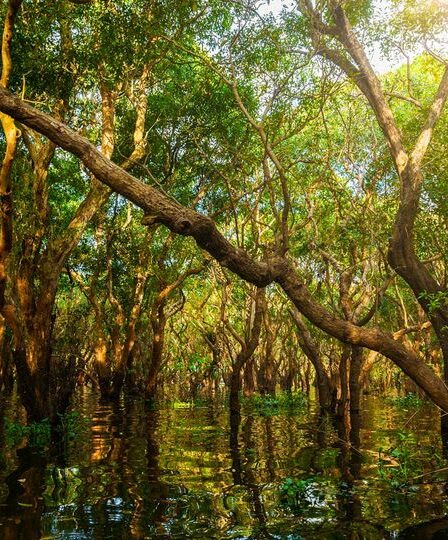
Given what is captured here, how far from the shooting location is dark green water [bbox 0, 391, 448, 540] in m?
4.71

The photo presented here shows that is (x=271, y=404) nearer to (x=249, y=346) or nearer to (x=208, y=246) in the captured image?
(x=249, y=346)

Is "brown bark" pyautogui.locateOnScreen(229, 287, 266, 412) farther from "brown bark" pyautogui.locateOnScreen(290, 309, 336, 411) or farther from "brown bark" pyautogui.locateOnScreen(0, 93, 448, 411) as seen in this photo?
"brown bark" pyautogui.locateOnScreen(0, 93, 448, 411)

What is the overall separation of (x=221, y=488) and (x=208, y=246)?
2.91 m

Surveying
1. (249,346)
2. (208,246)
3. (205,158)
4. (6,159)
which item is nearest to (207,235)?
(208,246)

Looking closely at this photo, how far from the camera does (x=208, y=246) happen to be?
20.4 ft

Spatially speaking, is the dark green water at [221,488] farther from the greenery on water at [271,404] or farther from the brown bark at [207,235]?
the greenery on water at [271,404]

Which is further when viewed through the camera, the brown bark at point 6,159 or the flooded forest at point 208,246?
the brown bark at point 6,159

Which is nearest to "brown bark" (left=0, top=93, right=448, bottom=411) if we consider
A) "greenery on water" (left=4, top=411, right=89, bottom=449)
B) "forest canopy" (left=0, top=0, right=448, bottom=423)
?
"forest canopy" (left=0, top=0, right=448, bottom=423)

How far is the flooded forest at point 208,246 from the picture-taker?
18.7ft

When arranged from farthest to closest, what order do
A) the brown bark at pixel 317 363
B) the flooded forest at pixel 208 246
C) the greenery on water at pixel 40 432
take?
1. the brown bark at pixel 317 363
2. the greenery on water at pixel 40 432
3. the flooded forest at pixel 208 246

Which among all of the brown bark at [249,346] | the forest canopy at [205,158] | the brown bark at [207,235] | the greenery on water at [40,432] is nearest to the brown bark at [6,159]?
the forest canopy at [205,158]

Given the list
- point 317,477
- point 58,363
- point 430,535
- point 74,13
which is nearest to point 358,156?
point 74,13

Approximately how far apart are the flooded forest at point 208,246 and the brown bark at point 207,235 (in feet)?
0.09

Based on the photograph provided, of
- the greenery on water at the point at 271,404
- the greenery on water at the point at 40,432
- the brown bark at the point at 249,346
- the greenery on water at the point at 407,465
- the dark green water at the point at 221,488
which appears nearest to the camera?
the dark green water at the point at 221,488
